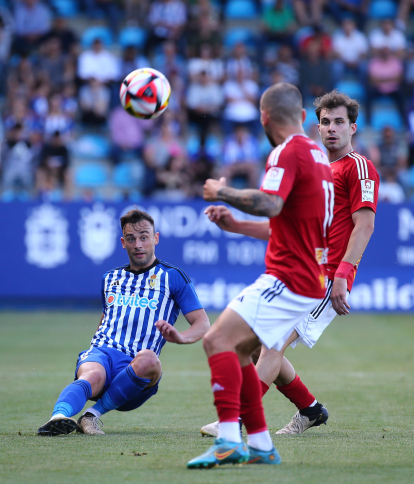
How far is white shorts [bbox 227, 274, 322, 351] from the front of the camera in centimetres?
371

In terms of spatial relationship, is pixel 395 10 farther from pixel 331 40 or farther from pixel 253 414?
pixel 253 414

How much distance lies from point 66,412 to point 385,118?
14082mm

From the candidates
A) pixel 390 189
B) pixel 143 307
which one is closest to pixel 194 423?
pixel 143 307

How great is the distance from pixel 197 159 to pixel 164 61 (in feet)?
9.66

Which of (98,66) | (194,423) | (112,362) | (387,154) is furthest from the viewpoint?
(98,66)

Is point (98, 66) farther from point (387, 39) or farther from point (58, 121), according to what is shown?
point (387, 39)

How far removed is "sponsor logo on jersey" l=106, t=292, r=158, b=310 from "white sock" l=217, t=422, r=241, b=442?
60.7 inches

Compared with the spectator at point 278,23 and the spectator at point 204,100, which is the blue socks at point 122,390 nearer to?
the spectator at point 204,100

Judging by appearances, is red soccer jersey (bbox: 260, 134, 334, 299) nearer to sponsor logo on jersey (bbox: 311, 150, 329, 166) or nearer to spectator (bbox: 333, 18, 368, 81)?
sponsor logo on jersey (bbox: 311, 150, 329, 166)

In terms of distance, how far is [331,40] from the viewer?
56.9 ft

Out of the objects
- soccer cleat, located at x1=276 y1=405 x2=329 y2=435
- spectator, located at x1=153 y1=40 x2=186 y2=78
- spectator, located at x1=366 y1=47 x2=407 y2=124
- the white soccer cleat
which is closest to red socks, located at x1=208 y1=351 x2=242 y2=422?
the white soccer cleat

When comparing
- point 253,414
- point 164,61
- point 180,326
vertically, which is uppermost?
point 164,61

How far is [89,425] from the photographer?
4.84 meters

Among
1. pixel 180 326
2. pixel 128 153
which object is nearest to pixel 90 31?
pixel 128 153
